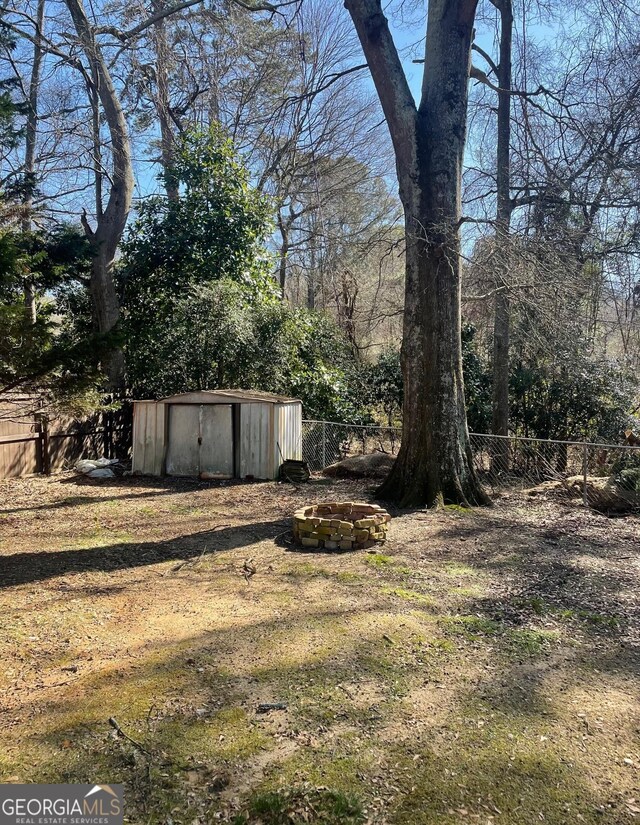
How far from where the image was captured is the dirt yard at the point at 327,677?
2.34m

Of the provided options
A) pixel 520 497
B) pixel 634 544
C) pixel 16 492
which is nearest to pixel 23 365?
pixel 16 492

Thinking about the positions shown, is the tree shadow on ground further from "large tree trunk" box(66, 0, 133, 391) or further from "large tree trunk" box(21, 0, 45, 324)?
Result: "large tree trunk" box(66, 0, 133, 391)

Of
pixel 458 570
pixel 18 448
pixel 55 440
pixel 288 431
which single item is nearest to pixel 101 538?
pixel 458 570

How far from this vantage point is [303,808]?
2213 mm

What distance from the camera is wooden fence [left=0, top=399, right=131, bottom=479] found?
9.91 metres

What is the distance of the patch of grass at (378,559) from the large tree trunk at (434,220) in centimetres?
232

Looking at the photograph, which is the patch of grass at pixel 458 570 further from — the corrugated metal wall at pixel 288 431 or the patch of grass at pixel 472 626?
the corrugated metal wall at pixel 288 431

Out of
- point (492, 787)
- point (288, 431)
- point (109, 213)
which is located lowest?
point (492, 787)

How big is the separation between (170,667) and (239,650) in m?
0.45

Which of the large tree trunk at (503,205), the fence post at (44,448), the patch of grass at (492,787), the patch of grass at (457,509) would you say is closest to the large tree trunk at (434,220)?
the patch of grass at (457,509)

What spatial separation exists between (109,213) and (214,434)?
6781 mm

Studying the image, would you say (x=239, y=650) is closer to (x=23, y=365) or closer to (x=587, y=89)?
(x=23, y=365)

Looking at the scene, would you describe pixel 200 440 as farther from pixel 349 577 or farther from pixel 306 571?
pixel 349 577

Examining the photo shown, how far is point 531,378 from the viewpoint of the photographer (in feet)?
41.3
